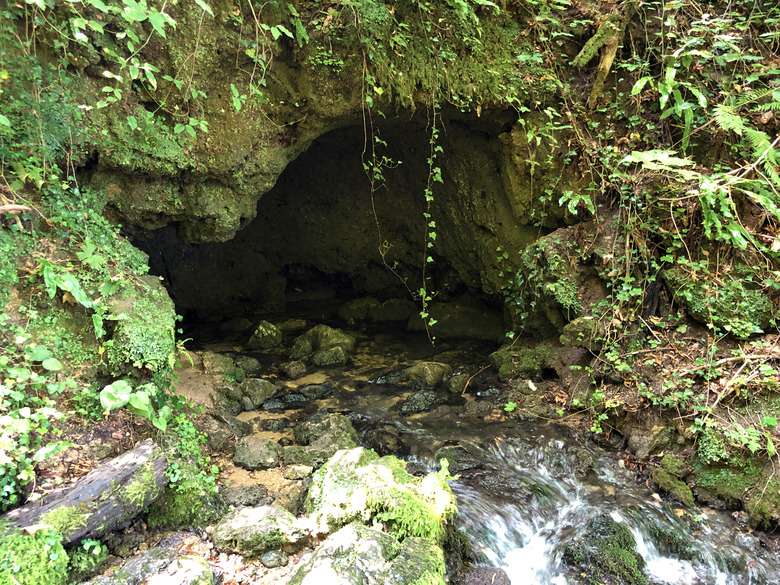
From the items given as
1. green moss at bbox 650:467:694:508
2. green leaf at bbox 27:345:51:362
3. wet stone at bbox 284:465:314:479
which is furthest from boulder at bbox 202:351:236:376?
A: green moss at bbox 650:467:694:508

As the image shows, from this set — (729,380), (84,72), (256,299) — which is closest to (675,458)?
(729,380)

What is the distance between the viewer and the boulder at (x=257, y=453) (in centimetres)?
435

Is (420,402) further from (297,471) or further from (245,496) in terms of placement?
(245,496)

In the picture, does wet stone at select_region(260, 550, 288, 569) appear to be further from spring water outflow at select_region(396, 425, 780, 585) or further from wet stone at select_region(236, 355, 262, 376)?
wet stone at select_region(236, 355, 262, 376)

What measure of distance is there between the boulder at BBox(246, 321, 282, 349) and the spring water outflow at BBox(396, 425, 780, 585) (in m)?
4.45

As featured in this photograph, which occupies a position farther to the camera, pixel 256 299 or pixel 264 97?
pixel 256 299

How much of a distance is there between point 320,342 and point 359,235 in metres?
3.09

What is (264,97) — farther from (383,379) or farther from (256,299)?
(256,299)

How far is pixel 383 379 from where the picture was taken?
6.67 metres

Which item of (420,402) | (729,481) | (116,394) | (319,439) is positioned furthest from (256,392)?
(729,481)

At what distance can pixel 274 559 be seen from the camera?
3.10m

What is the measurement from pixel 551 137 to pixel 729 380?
3362 millimetres

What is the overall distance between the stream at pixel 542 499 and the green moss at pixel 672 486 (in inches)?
3.9

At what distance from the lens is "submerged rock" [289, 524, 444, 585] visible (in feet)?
8.55
